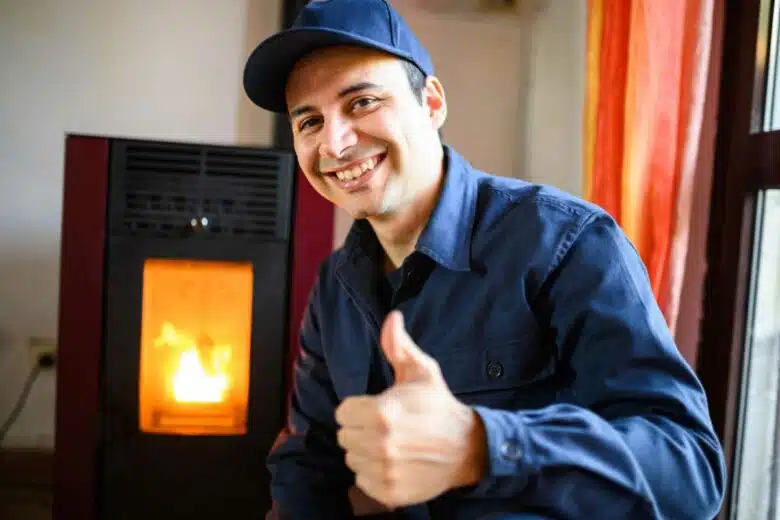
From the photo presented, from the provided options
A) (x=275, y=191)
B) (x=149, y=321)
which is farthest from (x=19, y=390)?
(x=275, y=191)

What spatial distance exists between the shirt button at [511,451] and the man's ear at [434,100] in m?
0.51

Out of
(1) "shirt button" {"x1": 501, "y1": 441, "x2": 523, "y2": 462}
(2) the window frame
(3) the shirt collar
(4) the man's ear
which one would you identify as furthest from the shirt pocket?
(2) the window frame

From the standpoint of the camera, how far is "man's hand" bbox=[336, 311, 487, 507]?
20.3 inches

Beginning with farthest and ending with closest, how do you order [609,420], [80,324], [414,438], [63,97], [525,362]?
[63,97]
[80,324]
[525,362]
[609,420]
[414,438]

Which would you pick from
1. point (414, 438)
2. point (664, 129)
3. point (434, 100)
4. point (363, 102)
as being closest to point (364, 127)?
point (363, 102)

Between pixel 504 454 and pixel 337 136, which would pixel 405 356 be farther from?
pixel 337 136

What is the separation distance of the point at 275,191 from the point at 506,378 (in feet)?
2.33

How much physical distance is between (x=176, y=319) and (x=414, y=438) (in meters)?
0.92

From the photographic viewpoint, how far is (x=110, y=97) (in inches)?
64.1

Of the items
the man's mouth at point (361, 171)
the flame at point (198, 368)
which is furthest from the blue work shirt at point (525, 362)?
the flame at point (198, 368)

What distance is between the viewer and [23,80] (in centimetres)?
160

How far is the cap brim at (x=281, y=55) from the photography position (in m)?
0.77

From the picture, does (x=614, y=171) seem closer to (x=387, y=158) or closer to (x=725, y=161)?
(x=725, y=161)

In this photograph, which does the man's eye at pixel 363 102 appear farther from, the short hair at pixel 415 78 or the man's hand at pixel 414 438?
the man's hand at pixel 414 438
